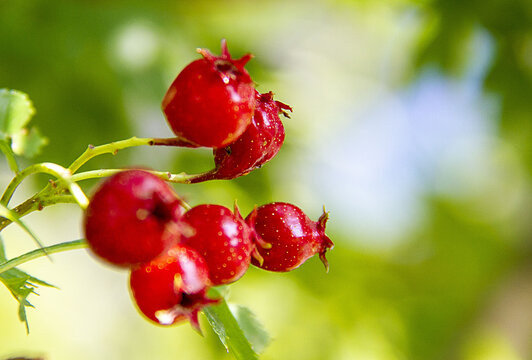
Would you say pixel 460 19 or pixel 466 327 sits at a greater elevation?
pixel 460 19

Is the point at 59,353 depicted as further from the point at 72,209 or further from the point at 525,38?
the point at 525,38

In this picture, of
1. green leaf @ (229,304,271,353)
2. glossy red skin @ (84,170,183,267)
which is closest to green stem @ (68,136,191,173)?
glossy red skin @ (84,170,183,267)

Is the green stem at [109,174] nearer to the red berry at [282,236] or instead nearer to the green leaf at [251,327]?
the red berry at [282,236]

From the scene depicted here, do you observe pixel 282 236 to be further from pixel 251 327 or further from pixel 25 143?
pixel 25 143

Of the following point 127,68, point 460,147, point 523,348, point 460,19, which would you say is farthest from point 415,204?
point 127,68

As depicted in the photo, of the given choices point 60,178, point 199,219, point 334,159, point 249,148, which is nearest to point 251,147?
point 249,148

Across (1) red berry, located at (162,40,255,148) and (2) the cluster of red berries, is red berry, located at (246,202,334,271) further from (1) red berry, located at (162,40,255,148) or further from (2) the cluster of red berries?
(1) red berry, located at (162,40,255,148)
